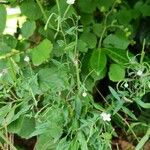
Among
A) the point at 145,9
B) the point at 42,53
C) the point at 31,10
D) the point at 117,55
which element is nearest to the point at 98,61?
the point at 117,55

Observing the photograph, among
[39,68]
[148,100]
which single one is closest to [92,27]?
[39,68]

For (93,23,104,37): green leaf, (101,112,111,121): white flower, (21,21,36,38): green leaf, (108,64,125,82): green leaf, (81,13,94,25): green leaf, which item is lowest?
(101,112,111,121): white flower

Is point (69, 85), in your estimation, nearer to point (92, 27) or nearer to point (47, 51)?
point (47, 51)

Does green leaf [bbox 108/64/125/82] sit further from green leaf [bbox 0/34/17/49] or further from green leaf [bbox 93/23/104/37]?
green leaf [bbox 0/34/17/49]

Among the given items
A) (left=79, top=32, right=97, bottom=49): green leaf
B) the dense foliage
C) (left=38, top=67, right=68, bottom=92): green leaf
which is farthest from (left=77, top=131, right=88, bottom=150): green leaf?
(left=79, top=32, right=97, bottom=49): green leaf

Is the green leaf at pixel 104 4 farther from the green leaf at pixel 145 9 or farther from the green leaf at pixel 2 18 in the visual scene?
the green leaf at pixel 2 18
